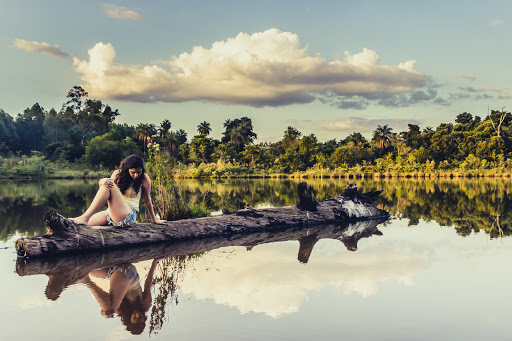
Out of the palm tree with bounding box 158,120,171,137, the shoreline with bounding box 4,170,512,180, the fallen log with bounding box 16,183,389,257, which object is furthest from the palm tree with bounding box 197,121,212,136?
the fallen log with bounding box 16,183,389,257

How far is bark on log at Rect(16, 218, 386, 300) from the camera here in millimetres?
5598

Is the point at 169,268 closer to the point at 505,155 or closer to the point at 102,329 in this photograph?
the point at 102,329

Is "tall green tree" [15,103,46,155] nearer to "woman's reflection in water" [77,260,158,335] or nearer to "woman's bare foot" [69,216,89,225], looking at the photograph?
"woman's bare foot" [69,216,89,225]

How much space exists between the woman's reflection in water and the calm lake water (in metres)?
0.02

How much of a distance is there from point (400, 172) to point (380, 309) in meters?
49.1

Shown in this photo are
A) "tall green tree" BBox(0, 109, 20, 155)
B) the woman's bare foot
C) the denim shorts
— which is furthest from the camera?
"tall green tree" BBox(0, 109, 20, 155)

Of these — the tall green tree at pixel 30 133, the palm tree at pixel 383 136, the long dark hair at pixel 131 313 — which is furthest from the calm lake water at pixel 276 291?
the tall green tree at pixel 30 133

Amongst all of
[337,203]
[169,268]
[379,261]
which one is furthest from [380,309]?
[337,203]

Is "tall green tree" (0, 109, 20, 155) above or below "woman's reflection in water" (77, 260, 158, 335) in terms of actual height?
above

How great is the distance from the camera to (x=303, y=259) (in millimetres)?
6379

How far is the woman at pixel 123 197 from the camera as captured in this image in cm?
686

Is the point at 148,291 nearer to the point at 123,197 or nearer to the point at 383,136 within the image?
the point at 123,197

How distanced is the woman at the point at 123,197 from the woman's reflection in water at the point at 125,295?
1290 mm

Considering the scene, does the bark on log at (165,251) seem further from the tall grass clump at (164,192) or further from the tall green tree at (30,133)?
the tall green tree at (30,133)
